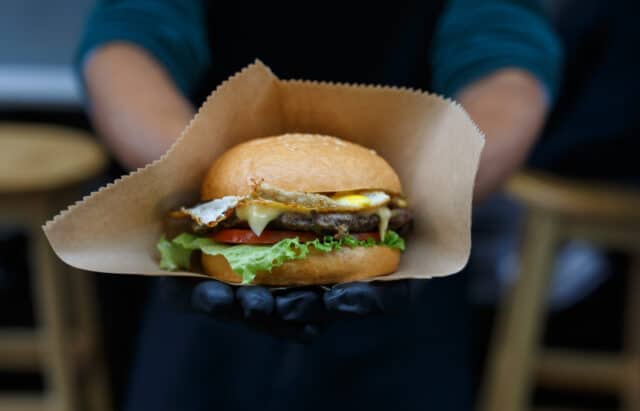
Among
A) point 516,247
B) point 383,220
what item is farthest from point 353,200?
point 516,247

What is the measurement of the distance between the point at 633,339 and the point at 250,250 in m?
1.78

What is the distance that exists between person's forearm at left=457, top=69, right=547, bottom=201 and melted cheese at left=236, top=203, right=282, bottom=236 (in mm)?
492

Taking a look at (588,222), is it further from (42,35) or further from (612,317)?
(42,35)

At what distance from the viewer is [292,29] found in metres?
1.30

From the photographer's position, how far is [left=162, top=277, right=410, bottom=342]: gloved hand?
0.93 meters

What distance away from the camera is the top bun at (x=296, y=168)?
1033 millimetres

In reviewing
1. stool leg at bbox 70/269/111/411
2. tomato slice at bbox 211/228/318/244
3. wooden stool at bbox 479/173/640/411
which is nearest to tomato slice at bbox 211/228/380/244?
tomato slice at bbox 211/228/318/244

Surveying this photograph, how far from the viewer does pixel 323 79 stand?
122 centimetres

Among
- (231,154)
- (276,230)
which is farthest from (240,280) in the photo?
(231,154)

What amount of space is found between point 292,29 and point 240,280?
0.51 metres

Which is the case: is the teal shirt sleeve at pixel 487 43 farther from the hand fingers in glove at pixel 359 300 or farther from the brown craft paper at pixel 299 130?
the hand fingers in glove at pixel 359 300

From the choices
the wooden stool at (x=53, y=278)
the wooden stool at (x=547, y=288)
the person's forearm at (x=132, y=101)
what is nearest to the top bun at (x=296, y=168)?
the person's forearm at (x=132, y=101)

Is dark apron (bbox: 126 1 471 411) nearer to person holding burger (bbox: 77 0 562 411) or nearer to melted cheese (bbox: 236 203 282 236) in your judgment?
person holding burger (bbox: 77 0 562 411)

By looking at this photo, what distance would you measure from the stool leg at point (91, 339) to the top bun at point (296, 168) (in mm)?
1439
